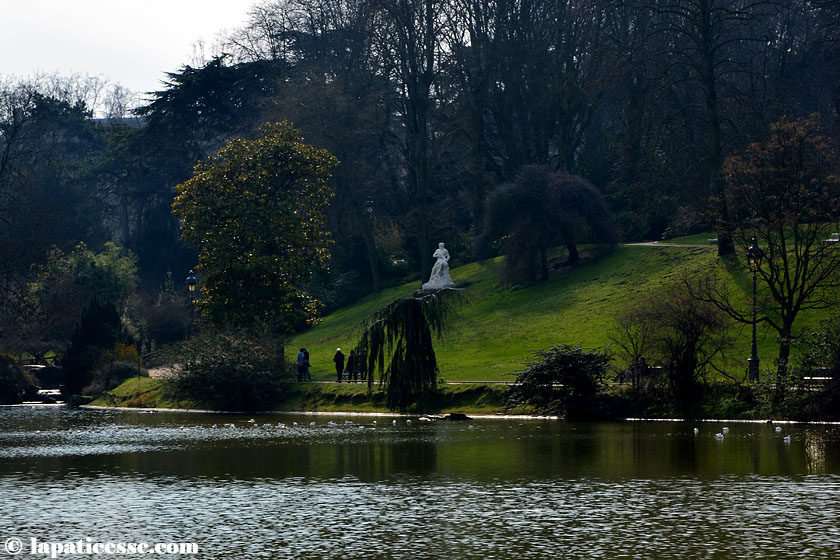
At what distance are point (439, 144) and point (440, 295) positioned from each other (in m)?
36.0

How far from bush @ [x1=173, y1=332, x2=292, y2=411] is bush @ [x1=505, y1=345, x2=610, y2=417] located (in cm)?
1354

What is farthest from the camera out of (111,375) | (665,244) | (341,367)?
(665,244)

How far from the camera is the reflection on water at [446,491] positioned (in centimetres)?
1688

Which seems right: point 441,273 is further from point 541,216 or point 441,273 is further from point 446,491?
point 446,491

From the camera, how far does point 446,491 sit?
71.8 feet

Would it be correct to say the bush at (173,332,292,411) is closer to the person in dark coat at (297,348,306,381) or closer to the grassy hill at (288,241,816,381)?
the person in dark coat at (297,348,306,381)

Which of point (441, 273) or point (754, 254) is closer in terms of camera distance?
point (754, 254)

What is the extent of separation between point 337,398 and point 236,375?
515 centimetres

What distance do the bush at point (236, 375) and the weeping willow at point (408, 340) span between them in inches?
331

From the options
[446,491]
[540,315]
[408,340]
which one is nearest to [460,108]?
[540,315]

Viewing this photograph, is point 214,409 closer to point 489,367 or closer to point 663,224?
point 489,367

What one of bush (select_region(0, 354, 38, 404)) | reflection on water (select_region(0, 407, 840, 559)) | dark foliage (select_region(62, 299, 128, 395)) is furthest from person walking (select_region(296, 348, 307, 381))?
bush (select_region(0, 354, 38, 404))

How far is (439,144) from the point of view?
7475 centimetres

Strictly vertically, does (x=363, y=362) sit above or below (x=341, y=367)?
above
